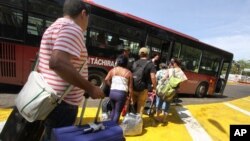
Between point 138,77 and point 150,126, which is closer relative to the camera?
point 138,77

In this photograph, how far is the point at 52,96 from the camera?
6.62ft

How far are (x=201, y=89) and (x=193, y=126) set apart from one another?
706 centimetres

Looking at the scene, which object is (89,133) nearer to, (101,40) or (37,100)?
(37,100)

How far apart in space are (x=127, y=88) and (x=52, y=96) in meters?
3.17

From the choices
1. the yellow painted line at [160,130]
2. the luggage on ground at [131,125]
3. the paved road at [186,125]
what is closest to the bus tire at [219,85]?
the paved road at [186,125]

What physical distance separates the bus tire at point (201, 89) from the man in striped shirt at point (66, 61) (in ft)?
39.4

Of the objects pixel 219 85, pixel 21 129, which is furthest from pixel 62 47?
pixel 219 85

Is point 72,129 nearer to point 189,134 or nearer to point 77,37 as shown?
point 77,37

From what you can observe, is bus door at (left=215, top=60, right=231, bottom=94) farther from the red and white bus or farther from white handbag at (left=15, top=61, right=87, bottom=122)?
white handbag at (left=15, top=61, right=87, bottom=122)

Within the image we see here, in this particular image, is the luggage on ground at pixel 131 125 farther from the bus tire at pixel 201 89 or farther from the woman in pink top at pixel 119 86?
the bus tire at pixel 201 89

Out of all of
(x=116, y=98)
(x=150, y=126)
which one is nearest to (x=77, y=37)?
(x=116, y=98)

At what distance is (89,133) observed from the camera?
207 centimetres

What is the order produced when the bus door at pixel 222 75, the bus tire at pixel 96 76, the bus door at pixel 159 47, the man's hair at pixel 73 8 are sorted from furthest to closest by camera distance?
the bus door at pixel 222 75, the bus door at pixel 159 47, the bus tire at pixel 96 76, the man's hair at pixel 73 8

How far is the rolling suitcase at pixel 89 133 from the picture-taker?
197cm
